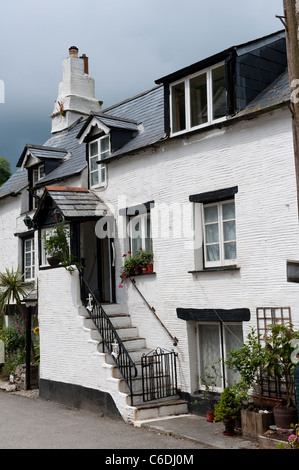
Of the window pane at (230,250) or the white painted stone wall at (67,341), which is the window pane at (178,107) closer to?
the window pane at (230,250)

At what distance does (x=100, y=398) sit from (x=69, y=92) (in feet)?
44.8

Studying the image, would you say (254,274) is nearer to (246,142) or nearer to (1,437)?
(246,142)

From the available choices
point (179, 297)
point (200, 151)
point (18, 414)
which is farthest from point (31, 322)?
point (200, 151)

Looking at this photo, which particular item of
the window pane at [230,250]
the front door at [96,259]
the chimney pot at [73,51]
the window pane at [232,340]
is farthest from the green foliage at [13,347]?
the chimney pot at [73,51]

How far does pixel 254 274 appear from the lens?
446 inches

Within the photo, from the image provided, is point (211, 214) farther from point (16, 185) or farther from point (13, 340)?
point (16, 185)

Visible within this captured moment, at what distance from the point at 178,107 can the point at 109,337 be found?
5.75 metres

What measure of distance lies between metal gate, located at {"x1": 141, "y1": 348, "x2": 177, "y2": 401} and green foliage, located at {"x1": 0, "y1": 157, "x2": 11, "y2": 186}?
45.1m

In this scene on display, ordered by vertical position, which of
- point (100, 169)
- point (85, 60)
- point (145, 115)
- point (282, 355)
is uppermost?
point (85, 60)

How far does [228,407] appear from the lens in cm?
1051

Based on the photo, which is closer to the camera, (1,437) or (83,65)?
(1,437)

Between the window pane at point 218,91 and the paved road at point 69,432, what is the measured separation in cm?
688

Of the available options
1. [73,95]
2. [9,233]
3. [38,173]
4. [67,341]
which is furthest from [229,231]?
[73,95]

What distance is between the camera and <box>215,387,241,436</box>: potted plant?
10.4m
